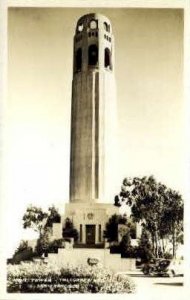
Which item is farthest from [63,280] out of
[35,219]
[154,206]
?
[154,206]

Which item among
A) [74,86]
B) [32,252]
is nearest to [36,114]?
[74,86]

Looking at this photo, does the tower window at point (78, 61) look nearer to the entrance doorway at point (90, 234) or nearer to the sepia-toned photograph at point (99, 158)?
the sepia-toned photograph at point (99, 158)

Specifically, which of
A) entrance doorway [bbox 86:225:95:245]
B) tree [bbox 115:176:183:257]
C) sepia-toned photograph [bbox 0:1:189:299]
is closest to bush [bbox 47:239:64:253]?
sepia-toned photograph [bbox 0:1:189:299]

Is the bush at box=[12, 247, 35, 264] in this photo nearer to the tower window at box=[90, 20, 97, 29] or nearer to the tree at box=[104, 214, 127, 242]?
the tree at box=[104, 214, 127, 242]

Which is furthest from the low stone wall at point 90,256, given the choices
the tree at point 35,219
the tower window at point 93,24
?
the tower window at point 93,24

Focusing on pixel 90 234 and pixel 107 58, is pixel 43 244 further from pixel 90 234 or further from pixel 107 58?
pixel 107 58

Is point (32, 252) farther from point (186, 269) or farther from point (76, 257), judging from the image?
point (186, 269)
